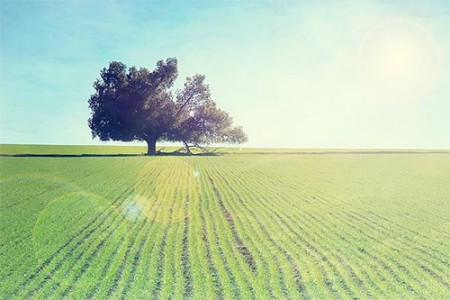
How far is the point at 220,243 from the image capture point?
46.1 feet

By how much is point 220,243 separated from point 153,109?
2123 inches

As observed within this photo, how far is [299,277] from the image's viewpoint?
11188 mm

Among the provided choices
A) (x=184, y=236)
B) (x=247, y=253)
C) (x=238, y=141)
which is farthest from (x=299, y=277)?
(x=238, y=141)

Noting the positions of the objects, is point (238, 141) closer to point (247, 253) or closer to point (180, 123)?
point (180, 123)

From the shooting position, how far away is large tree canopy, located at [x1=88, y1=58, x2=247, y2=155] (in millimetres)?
64875

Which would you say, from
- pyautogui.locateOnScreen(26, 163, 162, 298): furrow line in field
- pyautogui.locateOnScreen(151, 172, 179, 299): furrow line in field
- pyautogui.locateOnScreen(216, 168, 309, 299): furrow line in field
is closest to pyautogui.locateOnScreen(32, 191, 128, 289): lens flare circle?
pyautogui.locateOnScreen(26, 163, 162, 298): furrow line in field

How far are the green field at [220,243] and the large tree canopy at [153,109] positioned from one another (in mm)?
39588

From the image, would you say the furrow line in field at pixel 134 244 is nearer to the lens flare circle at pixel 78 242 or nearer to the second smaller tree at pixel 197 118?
the lens flare circle at pixel 78 242

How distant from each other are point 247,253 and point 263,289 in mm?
2730

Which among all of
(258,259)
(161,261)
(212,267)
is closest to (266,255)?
(258,259)

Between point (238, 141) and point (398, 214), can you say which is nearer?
point (398, 214)

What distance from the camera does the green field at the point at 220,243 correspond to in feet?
34.4

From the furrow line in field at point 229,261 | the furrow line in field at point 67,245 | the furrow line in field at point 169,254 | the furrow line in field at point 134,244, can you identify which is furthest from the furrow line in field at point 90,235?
the furrow line in field at point 229,261

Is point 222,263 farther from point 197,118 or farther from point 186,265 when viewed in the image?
point 197,118
